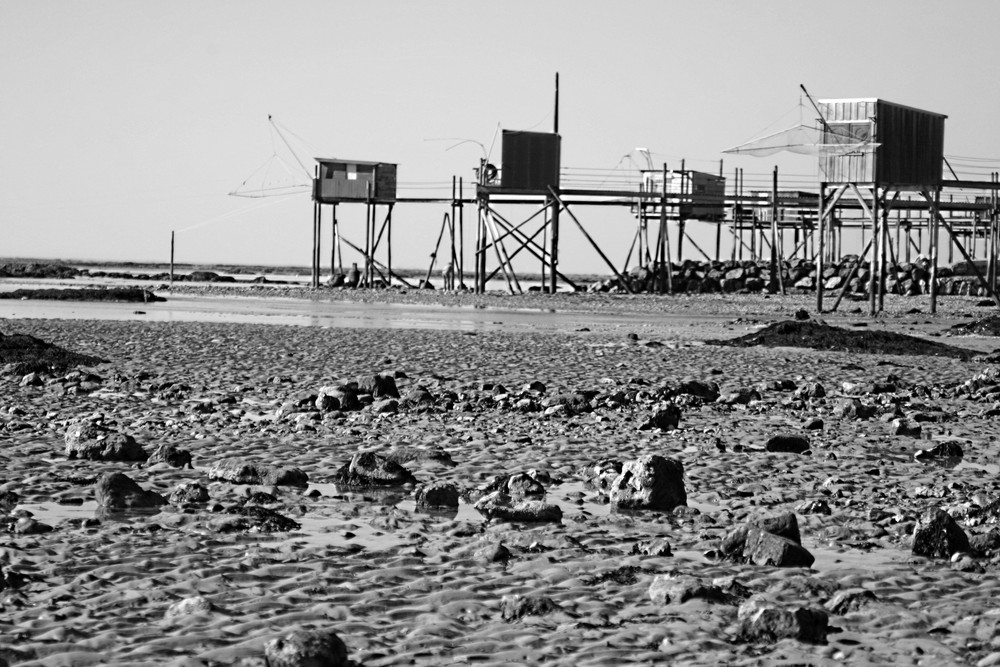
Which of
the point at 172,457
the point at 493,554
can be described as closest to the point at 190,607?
the point at 493,554

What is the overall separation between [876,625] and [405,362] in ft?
36.1

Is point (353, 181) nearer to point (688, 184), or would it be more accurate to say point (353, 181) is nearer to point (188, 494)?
point (688, 184)

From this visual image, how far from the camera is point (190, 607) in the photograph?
4375 millimetres

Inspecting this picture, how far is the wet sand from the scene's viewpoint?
13.6ft

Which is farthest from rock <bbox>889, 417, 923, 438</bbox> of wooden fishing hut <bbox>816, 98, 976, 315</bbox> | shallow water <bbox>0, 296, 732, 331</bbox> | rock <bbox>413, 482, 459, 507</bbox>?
wooden fishing hut <bbox>816, 98, 976, 315</bbox>

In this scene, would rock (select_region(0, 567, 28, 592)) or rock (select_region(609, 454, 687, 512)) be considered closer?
rock (select_region(0, 567, 28, 592))

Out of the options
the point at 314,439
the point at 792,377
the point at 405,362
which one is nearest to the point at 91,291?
the point at 405,362

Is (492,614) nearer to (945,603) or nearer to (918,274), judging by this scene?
(945,603)

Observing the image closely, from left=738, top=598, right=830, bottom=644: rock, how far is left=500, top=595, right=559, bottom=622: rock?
70 cm

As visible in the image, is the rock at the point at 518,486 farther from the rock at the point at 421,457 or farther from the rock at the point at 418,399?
the rock at the point at 418,399

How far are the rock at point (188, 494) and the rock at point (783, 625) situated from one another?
3163 mm

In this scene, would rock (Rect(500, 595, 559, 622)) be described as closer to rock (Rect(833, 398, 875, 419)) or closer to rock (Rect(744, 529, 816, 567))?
rock (Rect(744, 529, 816, 567))

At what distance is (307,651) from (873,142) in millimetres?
27682

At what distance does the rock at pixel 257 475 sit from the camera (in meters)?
6.90
